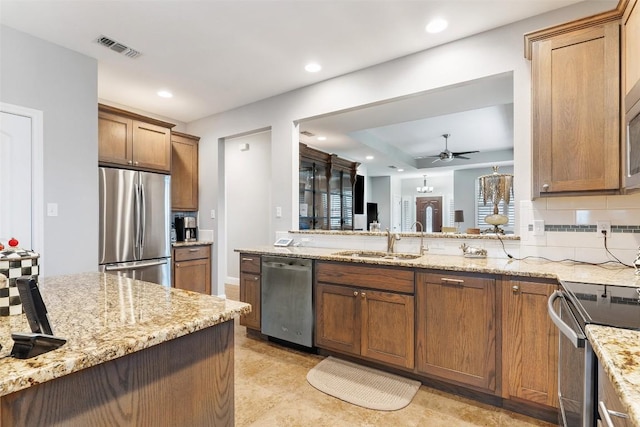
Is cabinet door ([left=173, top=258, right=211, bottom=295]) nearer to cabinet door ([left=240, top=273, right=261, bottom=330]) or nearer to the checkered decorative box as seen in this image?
cabinet door ([left=240, top=273, right=261, bottom=330])

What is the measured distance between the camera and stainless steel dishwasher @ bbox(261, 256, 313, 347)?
2.70 metres

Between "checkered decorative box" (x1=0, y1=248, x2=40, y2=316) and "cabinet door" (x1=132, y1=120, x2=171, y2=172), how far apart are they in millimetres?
3007

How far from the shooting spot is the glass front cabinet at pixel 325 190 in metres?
4.86

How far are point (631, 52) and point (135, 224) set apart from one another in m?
4.26

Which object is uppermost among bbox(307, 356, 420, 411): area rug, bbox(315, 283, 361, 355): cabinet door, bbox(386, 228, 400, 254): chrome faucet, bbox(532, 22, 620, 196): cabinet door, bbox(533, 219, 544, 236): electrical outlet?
bbox(532, 22, 620, 196): cabinet door

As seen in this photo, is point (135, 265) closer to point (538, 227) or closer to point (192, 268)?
point (192, 268)

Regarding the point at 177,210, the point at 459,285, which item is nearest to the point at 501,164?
the point at 459,285

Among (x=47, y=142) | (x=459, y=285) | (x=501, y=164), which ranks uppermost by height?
(x=501, y=164)

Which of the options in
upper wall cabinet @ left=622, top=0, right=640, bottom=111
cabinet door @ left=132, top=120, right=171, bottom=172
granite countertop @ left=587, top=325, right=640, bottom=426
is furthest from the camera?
cabinet door @ left=132, top=120, right=171, bottom=172

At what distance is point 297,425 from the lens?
1835 millimetres

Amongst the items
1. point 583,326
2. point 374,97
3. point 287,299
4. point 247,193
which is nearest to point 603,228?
point 583,326

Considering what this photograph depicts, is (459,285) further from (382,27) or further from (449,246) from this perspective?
(382,27)

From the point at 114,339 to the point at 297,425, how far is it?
4.64 ft

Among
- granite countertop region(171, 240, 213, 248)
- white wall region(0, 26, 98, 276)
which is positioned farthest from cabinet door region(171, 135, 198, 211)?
white wall region(0, 26, 98, 276)
